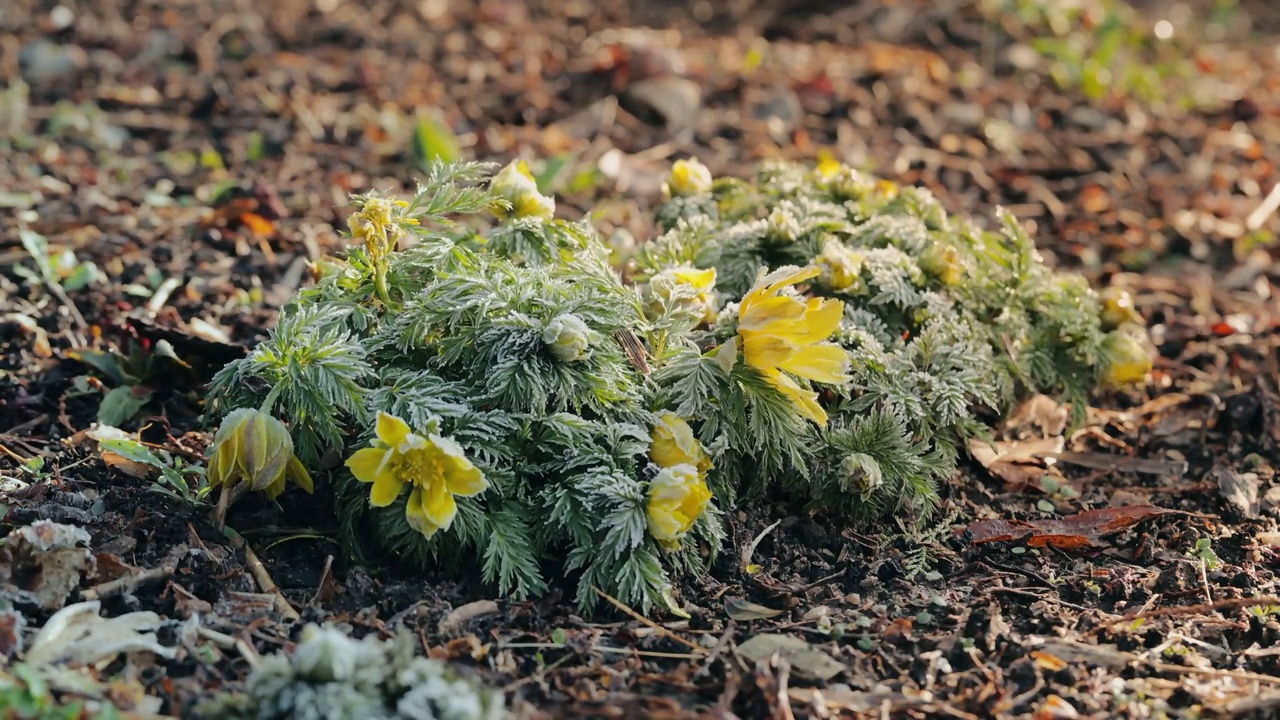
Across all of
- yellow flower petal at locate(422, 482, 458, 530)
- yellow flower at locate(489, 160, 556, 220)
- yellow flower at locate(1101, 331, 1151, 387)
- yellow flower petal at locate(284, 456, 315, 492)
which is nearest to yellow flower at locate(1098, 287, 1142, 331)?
yellow flower at locate(1101, 331, 1151, 387)

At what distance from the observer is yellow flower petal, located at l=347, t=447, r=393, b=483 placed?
6.75 ft

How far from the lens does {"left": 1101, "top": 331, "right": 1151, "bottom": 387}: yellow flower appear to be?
2.85 metres

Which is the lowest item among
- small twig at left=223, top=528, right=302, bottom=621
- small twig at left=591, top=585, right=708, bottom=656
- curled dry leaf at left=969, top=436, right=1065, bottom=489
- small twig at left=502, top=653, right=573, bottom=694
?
small twig at left=223, top=528, right=302, bottom=621

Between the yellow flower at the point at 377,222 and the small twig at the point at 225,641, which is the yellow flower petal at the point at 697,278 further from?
the small twig at the point at 225,641

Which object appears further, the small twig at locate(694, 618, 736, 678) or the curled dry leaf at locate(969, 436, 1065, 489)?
the curled dry leaf at locate(969, 436, 1065, 489)

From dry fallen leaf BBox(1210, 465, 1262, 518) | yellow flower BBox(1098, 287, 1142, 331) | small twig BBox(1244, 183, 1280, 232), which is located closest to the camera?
dry fallen leaf BBox(1210, 465, 1262, 518)

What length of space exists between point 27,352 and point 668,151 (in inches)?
85.3

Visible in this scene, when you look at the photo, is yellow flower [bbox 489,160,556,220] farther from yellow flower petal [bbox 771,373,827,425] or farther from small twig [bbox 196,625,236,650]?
small twig [bbox 196,625,236,650]

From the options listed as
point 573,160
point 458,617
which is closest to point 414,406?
point 458,617

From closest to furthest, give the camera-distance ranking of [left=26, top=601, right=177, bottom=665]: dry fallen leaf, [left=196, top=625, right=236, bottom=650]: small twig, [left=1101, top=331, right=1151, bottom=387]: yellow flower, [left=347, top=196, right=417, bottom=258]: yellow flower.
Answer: [left=26, top=601, right=177, bottom=665]: dry fallen leaf → [left=196, top=625, right=236, bottom=650]: small twig → [left=347, top=196, right=417, bottom=258]: yellow flower → [left=1101, top=331, right=1151, bottom=387]: yellow flower

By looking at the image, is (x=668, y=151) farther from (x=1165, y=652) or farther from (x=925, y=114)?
(x=1165, y=652)

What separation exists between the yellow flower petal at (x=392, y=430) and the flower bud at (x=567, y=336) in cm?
27

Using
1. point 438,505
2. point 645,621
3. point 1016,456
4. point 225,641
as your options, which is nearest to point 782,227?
point 1016,456

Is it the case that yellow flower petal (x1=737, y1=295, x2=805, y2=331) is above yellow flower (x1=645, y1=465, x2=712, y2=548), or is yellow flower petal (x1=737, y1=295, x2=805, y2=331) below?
above
